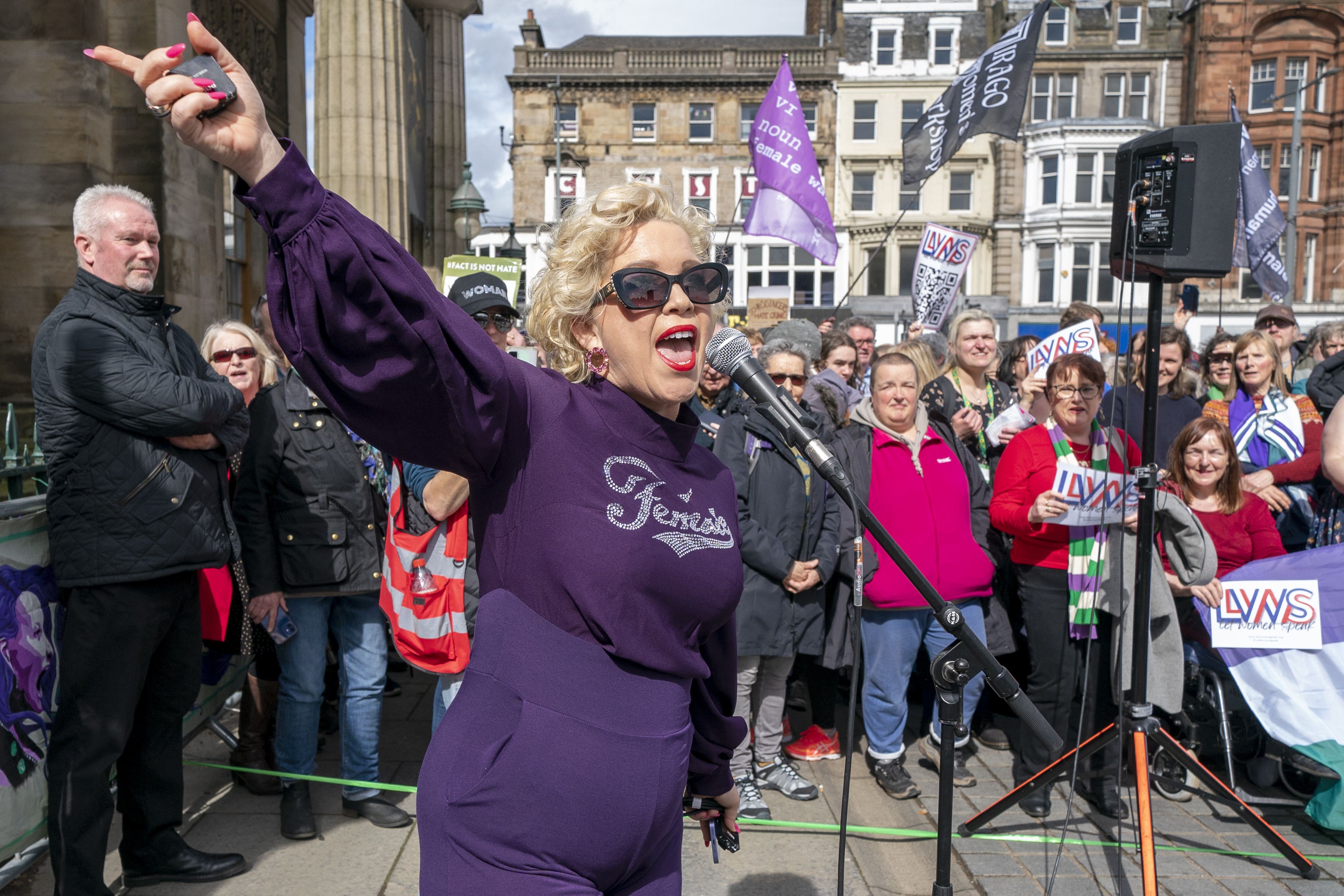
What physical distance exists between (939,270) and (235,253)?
7.79 metres

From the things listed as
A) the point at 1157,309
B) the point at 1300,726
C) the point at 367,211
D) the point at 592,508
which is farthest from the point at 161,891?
the point at 367,211

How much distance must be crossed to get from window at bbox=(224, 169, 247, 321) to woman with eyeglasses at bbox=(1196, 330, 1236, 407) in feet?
31.1

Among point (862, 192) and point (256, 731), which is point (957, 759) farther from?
point (862, 192)

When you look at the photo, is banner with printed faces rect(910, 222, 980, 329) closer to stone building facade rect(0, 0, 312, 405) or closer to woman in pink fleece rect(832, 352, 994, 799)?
woman in pink fleece rect(832, 352, 994, 799)

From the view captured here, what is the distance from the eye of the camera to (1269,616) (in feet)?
15.0

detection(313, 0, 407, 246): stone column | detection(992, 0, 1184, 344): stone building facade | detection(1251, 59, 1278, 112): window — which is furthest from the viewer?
detection(992, 0, 1184, 344): stone building facade

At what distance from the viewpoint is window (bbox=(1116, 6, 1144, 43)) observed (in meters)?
37.8

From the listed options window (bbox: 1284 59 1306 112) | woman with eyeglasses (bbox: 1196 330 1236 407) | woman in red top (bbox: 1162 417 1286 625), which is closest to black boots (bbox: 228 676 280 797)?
woman in red top (bbox: 1162 417 1286 625)

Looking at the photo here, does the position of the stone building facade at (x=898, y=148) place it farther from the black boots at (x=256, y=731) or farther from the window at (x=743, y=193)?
the black boots at (x=256, y=731)

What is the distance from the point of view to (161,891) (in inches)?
142

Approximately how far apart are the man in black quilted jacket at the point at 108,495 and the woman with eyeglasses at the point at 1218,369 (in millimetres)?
6295

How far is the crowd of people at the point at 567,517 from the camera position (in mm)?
1595

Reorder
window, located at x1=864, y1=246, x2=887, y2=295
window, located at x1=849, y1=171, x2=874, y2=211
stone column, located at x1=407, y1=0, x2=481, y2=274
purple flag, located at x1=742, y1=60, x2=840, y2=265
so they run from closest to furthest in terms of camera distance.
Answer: purple flag, located at x1=742, y1=60, x2=840, y2=265, stone column, located at x1=407, y1=0, x2=481, y2=274, window, located at x1=864, y1=246, x2=887, y2=295, window, located at x1=849, y1=171, x2=874, y2=211

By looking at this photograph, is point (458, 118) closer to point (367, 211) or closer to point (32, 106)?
point (367, 211)
